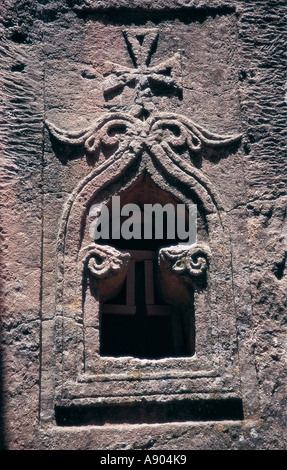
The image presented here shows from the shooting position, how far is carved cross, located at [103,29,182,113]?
12.9 ft

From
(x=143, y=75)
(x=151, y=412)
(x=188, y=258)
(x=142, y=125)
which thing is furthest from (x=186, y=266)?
(x=143, y=75)

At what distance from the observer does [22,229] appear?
3.57 metres

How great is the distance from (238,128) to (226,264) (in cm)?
90

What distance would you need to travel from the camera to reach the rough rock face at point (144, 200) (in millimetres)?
3260

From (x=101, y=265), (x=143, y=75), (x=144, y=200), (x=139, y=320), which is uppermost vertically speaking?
(x=143, y=75)

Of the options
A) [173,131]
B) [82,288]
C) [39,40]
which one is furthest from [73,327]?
[39,40]

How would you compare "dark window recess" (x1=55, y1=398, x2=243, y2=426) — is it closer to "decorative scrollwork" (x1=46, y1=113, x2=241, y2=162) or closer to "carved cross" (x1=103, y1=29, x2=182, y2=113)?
"decorative scrollwork" (x1=46, y1=113, x2=241, y2=162)

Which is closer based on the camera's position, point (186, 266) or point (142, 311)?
point (186, 266)

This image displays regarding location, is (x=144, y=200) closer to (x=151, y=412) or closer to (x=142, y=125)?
(x=142, y=125)

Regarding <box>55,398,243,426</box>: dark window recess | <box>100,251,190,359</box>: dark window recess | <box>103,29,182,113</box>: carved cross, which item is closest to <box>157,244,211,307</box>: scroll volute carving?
<box>100,251,190,359</box>: dark window recess

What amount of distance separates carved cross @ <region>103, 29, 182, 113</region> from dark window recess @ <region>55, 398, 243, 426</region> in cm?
174

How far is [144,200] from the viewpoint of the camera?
3.82m

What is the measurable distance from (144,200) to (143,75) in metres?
0.80

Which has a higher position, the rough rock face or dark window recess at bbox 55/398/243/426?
the rough rock face
